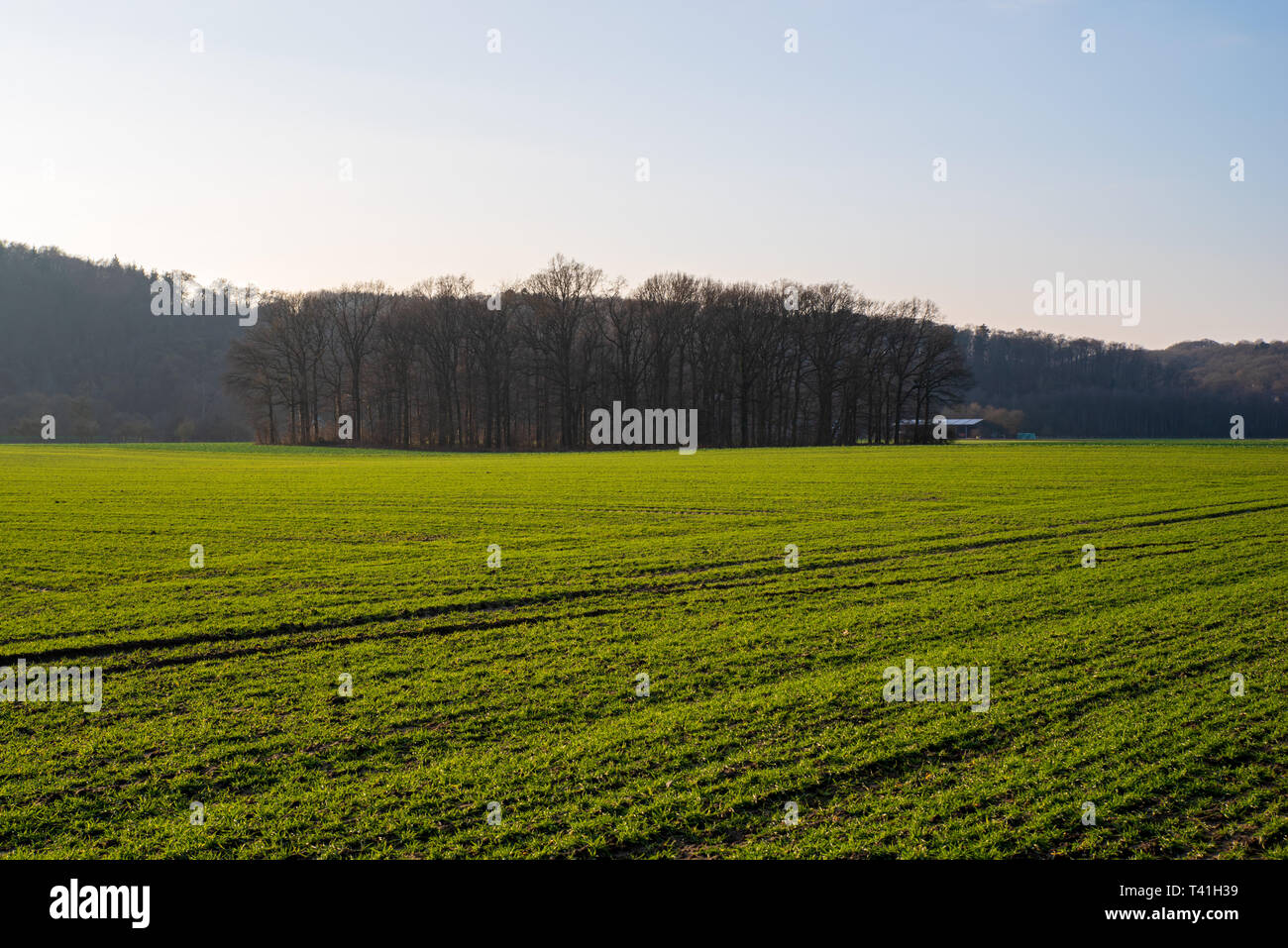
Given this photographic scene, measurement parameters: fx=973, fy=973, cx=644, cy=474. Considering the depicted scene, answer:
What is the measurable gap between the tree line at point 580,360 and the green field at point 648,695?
81.6 m

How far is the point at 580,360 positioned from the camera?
4183 inches

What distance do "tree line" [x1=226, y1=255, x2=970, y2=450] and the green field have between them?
268ft

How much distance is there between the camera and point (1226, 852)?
624cm

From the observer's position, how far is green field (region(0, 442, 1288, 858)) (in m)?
6.71

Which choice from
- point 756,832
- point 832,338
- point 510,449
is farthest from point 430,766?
point 832,338

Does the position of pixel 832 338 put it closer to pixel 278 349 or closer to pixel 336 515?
pixel 278 349

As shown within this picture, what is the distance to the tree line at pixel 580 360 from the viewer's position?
10538cm

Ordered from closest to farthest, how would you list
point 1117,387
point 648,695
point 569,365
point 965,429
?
point 648,695
point 569,365
point 965,429
point 1117,387

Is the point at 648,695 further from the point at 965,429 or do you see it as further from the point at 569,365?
the point at 965,429

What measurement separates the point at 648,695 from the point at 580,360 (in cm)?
9766

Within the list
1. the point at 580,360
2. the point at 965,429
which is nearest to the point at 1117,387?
the point at 965,429

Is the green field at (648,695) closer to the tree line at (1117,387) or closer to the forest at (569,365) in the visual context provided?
the forest at (569,365)

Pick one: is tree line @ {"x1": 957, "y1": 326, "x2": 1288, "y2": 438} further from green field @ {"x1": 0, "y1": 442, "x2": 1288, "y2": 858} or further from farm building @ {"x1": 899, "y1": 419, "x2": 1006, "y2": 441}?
green field @ {"x1": 0, "y1": 442, "x2": 1288, "y2": 858}
